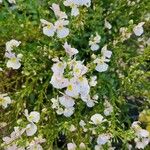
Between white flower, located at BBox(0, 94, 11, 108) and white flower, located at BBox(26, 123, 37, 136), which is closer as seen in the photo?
white flower, located at BBox(26, 123, 37, 136)

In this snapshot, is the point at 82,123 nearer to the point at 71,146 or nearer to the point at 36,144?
the point at 71,146

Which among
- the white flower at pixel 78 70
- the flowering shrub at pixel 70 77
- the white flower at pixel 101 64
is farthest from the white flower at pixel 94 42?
the white flower at pixel 78 70

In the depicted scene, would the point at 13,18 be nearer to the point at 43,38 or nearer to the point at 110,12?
the point at 43,38

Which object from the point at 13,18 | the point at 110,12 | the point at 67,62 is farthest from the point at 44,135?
the point at 110,12

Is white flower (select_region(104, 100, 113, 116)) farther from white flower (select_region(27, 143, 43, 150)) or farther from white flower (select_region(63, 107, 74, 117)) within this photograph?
white flower (select_region(27, 143, 43, 150))

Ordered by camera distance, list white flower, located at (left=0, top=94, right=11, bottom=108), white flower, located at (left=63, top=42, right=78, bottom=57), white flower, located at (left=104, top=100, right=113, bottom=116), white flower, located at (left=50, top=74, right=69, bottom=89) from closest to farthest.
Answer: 1. white flower, located at (left=50, top=74, right=69, bottom=89)
2. white flower, located at (left=63, top=42, right=78, bottom=57)
3. white flower, located at (left=0, top=94, right=11, bottom=108)
4. white flower, located at (left=104, top=100, right=113, bottom=116)

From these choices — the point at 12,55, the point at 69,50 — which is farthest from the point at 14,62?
the point at 69,50

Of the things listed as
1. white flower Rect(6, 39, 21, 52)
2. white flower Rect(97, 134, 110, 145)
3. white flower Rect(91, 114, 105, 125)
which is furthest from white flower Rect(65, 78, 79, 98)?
white flower Rect(6, 39, 21, 52)
